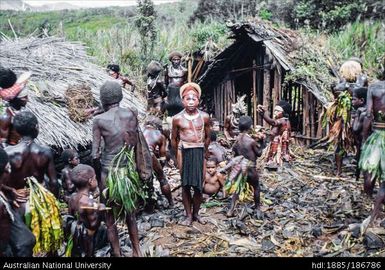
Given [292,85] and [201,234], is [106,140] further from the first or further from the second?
[292,85]

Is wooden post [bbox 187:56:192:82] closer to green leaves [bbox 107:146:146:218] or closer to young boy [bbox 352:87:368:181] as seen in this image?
young boy [bbox 352:87:368:181]

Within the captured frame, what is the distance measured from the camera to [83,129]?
7.56 meters

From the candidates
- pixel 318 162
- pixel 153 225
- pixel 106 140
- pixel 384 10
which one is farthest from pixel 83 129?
pixel 384 10

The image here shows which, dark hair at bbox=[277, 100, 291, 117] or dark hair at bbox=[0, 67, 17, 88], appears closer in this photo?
dark hair at bbox=[0, 67, 17, 88]

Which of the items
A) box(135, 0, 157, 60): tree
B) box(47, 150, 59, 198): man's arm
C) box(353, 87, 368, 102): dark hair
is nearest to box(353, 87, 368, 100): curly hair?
box(353, 87, 368, 102): dark hair

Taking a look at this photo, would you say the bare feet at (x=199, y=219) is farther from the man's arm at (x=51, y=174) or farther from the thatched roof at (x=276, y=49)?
the thatched roof at (x=276, y=49)

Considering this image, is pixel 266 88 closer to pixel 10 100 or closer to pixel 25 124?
pixel 10 100

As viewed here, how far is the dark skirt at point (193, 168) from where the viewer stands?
5340mm

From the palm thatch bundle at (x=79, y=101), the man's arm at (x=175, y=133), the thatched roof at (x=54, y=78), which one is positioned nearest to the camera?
the man's arm at (x=175, y=133)

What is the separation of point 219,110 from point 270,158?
3979 millimetres

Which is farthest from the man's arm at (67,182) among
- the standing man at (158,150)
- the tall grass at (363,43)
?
the tall grass at (363,43)

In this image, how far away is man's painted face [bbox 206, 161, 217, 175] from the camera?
681 cm

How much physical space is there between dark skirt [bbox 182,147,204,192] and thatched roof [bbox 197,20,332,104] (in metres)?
4.63

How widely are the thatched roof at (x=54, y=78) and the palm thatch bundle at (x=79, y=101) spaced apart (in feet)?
0.35
